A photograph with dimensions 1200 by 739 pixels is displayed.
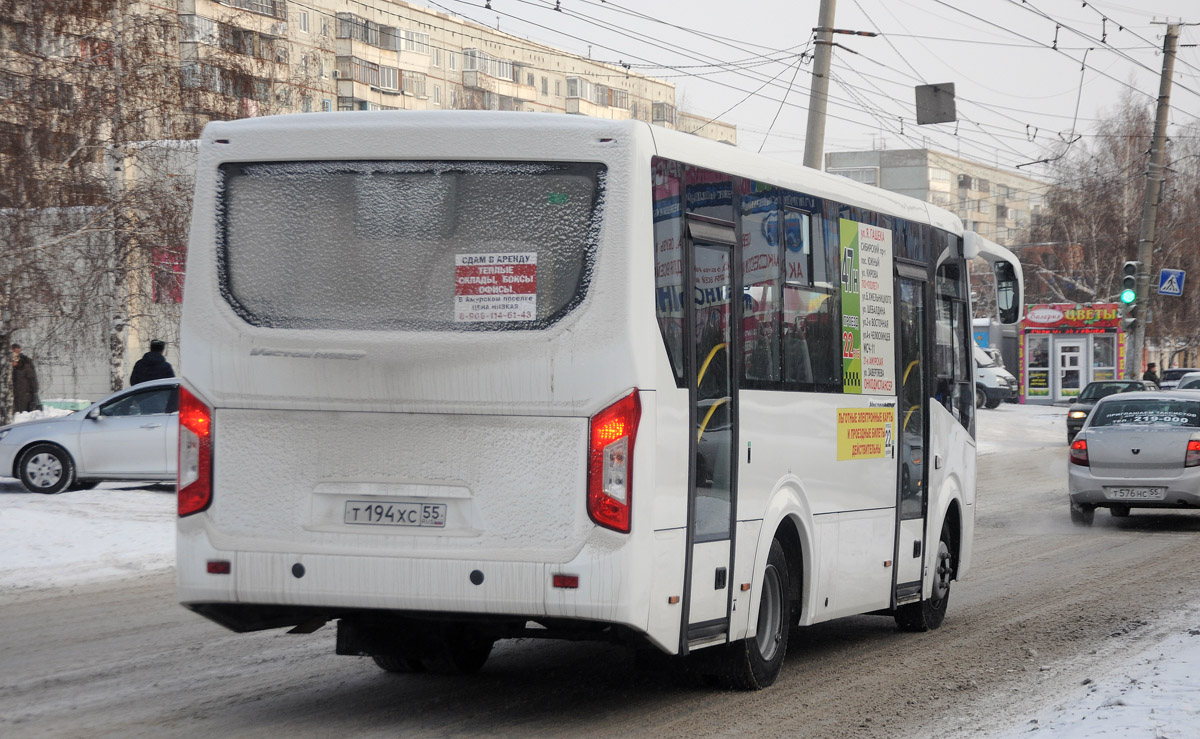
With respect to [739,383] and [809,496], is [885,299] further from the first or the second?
[739,383]

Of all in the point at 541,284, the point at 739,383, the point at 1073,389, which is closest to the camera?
the point at 541,284

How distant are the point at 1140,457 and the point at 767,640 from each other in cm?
1237

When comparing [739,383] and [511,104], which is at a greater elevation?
[511,104]

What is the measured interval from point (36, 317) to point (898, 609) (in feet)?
62.6

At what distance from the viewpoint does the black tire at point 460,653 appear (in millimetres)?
8156

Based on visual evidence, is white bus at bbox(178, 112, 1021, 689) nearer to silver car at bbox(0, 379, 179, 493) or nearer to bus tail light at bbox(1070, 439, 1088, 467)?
bus tail light at bbox(1070, 439, 1088, 467)

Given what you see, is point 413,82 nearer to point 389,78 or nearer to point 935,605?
point 389,78

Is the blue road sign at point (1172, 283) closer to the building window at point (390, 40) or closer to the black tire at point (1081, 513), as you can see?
the black tire at point (1081, 513)

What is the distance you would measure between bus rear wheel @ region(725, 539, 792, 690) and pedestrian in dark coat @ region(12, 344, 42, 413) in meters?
19.9

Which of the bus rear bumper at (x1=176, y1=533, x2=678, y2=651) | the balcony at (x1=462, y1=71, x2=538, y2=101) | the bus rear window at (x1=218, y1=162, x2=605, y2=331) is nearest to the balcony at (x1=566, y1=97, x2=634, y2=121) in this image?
the balcony at (x1=462, y1=71, x2=538, y2=101)

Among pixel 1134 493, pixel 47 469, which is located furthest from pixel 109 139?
pixel 1134 493

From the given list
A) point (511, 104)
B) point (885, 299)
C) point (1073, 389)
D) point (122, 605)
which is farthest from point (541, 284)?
point (511, 104)

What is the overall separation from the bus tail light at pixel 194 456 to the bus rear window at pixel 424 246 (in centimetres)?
47

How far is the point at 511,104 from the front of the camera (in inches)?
3802
